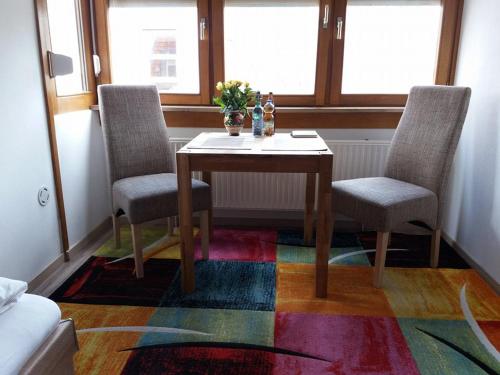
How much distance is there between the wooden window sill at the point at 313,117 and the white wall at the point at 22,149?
0.94 meters

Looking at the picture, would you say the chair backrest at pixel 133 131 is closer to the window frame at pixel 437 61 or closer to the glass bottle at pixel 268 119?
the glass bottle at pixel 268 119

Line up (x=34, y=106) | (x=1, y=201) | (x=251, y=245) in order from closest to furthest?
(x=1, y=201) < (x=34, y=106) < (x=251, y=245)

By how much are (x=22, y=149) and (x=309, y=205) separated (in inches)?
64.7

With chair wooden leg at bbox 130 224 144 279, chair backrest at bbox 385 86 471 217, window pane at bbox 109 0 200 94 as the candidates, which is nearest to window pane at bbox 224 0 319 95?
window pane at bbox 109 0 200 94

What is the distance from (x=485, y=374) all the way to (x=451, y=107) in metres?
1.32

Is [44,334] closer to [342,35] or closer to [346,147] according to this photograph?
[346,147]

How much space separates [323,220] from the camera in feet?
→ 6.19

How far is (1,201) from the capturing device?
1806 mm

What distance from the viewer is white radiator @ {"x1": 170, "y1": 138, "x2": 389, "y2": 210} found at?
8.95 feet

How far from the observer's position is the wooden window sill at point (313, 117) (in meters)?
2.74

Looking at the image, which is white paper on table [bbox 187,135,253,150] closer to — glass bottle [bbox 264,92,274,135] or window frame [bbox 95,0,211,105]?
glass bottle [bbox 264,92,274,135]

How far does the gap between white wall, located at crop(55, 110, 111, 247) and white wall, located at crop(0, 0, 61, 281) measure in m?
0.19

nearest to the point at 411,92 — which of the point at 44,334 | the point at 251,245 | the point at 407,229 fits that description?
the point at 407,229

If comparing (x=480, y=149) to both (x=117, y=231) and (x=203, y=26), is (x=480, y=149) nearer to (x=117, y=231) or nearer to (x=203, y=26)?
(x=203, y=26)
